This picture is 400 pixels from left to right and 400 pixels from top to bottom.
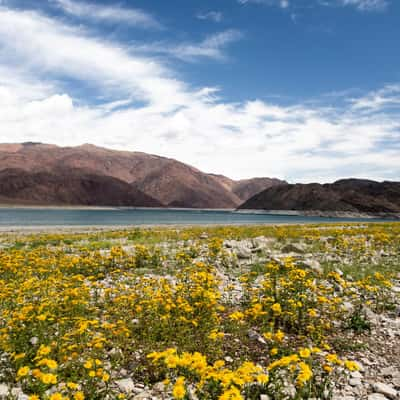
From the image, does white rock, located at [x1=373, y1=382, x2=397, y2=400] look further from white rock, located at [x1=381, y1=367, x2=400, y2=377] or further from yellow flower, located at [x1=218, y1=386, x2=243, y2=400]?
yellow flower, located at [x1=218, y1=386, x2=243, y2=400]

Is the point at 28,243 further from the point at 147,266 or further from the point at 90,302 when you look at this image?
the point at 90,302

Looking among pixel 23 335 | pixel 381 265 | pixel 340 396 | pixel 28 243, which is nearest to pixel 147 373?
pixel 23 335

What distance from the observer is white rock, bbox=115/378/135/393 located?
430 centimetres

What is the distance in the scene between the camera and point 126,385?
437cm

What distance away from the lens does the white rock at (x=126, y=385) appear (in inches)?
169

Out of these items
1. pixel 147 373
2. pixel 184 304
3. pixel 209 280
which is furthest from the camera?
pixel 209 280

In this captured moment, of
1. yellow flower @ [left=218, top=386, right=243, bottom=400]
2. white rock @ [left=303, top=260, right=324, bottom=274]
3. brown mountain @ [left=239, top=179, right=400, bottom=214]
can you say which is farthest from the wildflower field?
brown mountain @ [left=239, top=179, right=400, bottom=214]

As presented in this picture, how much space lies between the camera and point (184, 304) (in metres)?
5.65

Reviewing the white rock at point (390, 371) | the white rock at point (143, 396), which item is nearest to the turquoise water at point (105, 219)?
the white rock at point (143, 396)

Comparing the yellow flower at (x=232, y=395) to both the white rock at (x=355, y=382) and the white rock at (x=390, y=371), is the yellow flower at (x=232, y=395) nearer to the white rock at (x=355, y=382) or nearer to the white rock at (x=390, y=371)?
the white rock at (x=355, y=382)

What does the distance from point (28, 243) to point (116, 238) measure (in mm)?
5733

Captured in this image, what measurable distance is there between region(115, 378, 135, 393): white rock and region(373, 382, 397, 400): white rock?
3436mm

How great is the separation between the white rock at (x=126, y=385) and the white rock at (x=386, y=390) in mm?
3436

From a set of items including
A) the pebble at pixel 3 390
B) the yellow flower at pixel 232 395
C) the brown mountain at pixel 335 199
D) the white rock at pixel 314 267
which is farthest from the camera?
the brown mountain at pixel 335 199
